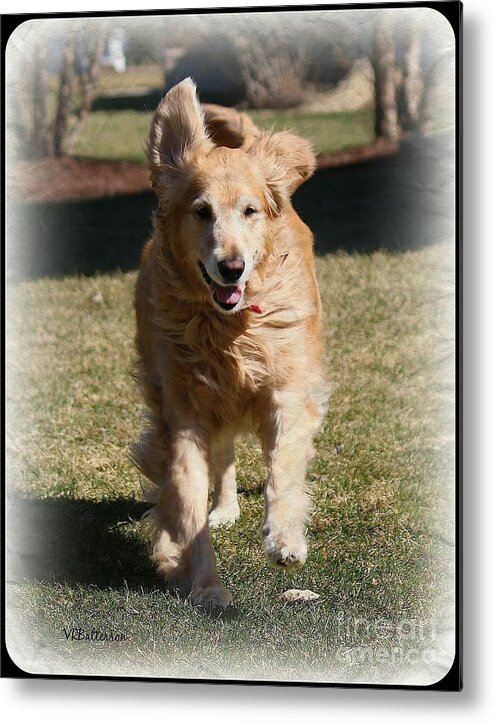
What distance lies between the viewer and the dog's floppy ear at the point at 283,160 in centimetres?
361

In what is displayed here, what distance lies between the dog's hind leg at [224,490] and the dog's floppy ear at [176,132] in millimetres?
970

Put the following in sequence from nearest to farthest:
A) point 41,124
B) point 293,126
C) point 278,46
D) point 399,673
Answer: point 399,673
point 278,46
point 41,124
point 293,126

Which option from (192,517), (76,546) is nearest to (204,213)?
(192,517)

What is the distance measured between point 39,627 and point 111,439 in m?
0.95

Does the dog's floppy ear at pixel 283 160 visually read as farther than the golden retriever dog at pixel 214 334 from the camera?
Yes

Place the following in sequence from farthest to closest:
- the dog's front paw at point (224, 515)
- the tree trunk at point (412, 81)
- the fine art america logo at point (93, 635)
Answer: the dog's front paw at point (224, 515) → the fine art america logo at point (93, 635) → the tree trunk at point (412, 81)

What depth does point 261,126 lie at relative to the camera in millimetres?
4477

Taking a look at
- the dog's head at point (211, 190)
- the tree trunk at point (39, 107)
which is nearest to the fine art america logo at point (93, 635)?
the dog's head at point (211, 190)

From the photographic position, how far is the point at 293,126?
431 cm

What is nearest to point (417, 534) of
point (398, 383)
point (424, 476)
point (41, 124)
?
point (424, 476)

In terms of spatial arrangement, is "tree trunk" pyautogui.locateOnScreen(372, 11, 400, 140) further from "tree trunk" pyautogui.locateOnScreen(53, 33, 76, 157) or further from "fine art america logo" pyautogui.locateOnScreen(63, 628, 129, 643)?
"fine art america logo" pyautogui.locateOnScreen(63, 628, 129, 643)

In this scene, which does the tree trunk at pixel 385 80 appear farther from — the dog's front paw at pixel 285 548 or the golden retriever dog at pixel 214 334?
the dog's front paw at pixel 285 548

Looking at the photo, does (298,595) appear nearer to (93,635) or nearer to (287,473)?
(287,473)

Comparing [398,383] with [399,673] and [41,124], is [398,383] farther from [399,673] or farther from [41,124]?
[41,124]
